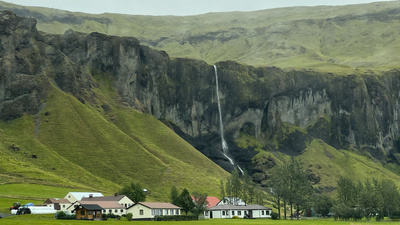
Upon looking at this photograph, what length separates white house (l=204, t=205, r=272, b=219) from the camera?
15112 cm

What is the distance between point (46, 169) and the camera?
18175 centimetres

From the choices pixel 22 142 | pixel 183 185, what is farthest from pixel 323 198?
pixel 22 142

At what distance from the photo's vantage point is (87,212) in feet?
374

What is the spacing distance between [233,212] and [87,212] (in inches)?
2001

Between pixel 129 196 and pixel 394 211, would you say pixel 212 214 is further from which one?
pixel 394 211

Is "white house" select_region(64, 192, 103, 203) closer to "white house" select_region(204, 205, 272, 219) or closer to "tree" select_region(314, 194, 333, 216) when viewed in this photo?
"white house" select_region(204, 205, 272, 219)

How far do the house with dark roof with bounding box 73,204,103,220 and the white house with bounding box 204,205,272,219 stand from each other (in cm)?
4295

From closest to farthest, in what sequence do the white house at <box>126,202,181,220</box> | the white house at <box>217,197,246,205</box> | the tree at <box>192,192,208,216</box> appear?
1. the white house at <box>126,202,181,220</box>
2. the tree at <box>192,192,208,216</box>
3. the white house at <box>217,197,246,205</box>

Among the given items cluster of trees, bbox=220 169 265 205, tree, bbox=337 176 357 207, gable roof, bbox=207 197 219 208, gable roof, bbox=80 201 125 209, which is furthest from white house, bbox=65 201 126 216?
tree, bbox=337 176 357 207

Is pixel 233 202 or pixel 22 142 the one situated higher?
pixel 22 142

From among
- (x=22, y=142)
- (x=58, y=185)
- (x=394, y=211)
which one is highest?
(x=22, y=142)

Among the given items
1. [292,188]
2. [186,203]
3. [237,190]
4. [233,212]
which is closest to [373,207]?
[292,188]

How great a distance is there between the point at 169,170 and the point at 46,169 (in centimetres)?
4366

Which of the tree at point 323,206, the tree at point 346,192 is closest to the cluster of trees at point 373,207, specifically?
the tree at point 346,192
